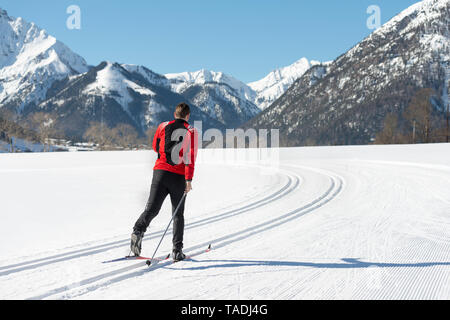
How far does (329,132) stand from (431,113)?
365ft

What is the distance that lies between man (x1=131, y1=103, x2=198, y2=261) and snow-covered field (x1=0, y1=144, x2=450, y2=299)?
40 centimetres

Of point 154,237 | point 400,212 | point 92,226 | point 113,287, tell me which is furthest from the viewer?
point 400,212

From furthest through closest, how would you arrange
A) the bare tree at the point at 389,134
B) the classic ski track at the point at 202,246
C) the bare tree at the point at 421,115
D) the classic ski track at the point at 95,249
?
1. the bare tree at the point at 389,134
2. the bare tree at the point at 421,115
3. the classic ski track at the point at 95,249
4. the classic ski track at the point at 202,246

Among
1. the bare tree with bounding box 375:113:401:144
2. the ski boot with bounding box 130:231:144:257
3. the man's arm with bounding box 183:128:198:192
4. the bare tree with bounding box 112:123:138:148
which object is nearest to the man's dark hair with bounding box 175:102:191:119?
the man's arm with bounding box 183:128:198:192

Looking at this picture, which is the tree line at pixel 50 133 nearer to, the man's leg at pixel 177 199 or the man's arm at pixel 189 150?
the man's leg at pixel 177 199

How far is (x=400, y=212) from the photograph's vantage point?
7359mm

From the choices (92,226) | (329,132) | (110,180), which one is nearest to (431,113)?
(110,180)

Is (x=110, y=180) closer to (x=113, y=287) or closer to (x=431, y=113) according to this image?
(x=113, y=287)

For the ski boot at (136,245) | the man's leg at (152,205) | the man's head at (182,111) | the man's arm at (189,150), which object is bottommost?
the ski boot at (136,245)

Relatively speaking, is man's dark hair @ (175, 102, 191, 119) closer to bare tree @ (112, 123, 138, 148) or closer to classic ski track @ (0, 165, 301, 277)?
classic ski track @ (0, 165, 301, 277)

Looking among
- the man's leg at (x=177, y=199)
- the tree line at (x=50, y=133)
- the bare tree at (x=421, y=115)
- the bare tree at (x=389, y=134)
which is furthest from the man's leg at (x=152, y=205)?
the bare tree at (x=389, y=134)

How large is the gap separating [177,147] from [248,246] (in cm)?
174

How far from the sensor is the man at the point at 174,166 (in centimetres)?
447

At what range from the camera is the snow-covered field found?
3654 mm
